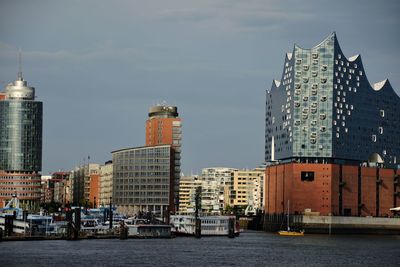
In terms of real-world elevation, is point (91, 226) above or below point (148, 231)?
above

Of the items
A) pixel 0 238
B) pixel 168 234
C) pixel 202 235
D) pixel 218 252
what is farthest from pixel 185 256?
pixel 202 235

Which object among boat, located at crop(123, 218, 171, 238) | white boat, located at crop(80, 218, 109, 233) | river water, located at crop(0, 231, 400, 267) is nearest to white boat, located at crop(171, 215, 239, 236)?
boat, located at crop(123, 218, 171, 238)

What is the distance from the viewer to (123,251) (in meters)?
134

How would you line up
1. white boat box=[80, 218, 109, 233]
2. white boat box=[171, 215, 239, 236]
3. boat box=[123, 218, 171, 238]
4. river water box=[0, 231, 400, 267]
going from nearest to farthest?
river water box=[0, 231, 400, 267] → boat box=[123, 218, 171, 238] → white boat box=[80, 218, 109, 233] → white boat box=[171, 215, 239, 236]

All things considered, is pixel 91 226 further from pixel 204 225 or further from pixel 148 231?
pixel 204 225

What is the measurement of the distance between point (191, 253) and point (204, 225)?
59803 millimetres

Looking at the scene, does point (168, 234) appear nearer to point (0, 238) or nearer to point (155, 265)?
point (0, 238)

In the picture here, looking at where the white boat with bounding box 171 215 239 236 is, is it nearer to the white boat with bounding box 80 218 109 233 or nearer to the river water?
the white boat with bounding box 80 218 109 233

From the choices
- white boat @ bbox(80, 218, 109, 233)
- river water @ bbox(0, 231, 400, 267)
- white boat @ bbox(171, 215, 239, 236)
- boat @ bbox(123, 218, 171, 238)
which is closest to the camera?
river water @ bbox(0, 231, 400, 267)

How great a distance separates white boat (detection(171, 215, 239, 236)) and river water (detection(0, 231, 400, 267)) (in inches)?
807

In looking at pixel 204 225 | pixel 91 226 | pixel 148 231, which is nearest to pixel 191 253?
pixel 148 231

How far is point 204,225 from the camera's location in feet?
634

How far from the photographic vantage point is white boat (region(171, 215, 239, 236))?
189625 mm

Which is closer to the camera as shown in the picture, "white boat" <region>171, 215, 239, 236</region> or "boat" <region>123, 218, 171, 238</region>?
"boat" <region>123, 218, 171, 238</region>
